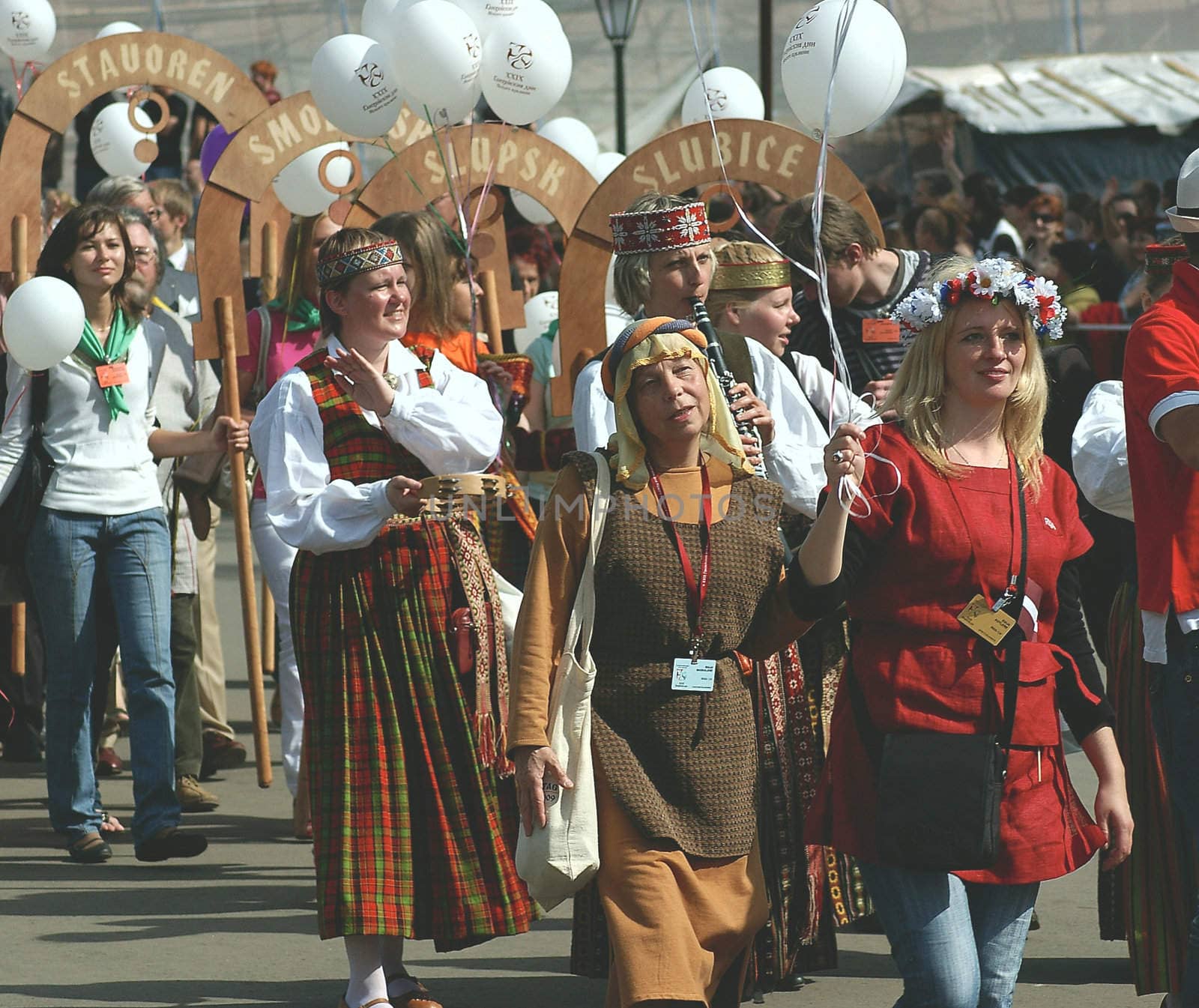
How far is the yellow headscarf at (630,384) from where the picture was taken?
4148 millimetres

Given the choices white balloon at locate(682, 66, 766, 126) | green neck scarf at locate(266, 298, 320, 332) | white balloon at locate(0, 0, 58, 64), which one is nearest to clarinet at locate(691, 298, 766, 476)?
green neck scarf at locate(266, 298, 320, 332)

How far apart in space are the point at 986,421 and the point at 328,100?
13.0 ft

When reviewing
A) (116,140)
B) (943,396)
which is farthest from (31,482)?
(116,140)

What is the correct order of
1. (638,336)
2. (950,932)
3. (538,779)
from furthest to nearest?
1. (638,336)
2. (538,779)
3. (950,932)

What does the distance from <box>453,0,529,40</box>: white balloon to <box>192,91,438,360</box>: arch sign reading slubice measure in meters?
0.59

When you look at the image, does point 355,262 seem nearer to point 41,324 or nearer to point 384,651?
point 384,651

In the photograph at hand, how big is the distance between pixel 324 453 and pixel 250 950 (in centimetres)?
149

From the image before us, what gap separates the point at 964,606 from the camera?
3.83 metres

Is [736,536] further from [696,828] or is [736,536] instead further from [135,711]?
[135,711]

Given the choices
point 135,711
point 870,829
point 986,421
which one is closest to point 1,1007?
point 135,711

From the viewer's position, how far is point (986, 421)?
13.1 feet

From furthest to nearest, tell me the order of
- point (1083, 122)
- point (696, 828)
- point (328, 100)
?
1. point (1083, 122)
2. point (328, 100)
3. point (696, 828)

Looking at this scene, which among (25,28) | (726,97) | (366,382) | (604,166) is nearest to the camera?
(366,382)

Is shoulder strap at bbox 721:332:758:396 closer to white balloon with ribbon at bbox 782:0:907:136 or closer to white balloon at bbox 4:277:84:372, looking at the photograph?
white balloon with ribbon at bbox 782:0:907:136
